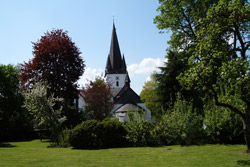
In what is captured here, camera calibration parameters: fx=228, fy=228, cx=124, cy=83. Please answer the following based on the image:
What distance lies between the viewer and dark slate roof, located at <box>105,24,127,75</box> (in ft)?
239

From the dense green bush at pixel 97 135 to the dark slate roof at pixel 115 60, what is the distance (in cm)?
6017

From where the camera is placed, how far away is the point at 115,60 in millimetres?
76188

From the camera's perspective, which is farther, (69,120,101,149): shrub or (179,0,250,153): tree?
(69,120,101,149): shrub

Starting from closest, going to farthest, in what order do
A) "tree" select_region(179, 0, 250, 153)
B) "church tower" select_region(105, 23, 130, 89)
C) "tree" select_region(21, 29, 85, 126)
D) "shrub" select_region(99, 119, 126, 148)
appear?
1. "tree" select_region(179, 0, 250, 153)
2. "shrub" select_region(99, 119, 126, 148)
3. "tree" select_region(21, 29, 85, 126)
4. "church tower" select_region(105, 23, 130, 89)

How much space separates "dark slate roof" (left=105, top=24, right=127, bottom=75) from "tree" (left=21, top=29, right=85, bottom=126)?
51.4 meters

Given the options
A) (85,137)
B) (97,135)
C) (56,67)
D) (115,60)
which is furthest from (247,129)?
(115,60)

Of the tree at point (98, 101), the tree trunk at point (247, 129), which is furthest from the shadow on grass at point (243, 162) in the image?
the tree at point (98, 101)

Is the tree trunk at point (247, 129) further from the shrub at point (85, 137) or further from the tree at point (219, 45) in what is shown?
the shrub at point (85, 137)

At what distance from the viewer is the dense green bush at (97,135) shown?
1397cm

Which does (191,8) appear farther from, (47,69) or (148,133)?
(47,69)

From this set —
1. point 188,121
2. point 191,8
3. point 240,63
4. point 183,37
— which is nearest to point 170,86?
point 183,37

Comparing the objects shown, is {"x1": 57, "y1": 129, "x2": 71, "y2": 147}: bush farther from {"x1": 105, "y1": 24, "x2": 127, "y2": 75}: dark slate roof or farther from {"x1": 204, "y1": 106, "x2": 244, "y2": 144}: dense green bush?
{"x1": 105, "y1": 24, "x2": 127, "y2": 75}: dark slate roof

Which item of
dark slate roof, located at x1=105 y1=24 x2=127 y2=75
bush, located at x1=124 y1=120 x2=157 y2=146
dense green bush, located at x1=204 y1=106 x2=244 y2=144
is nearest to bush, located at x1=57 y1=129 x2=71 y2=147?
bush, located at x1=124 y1=120 x2=157 y2=146

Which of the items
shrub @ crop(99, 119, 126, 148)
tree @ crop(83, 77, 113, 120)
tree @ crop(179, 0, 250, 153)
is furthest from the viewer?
tree @ crop(83, 77, 113, 120)
